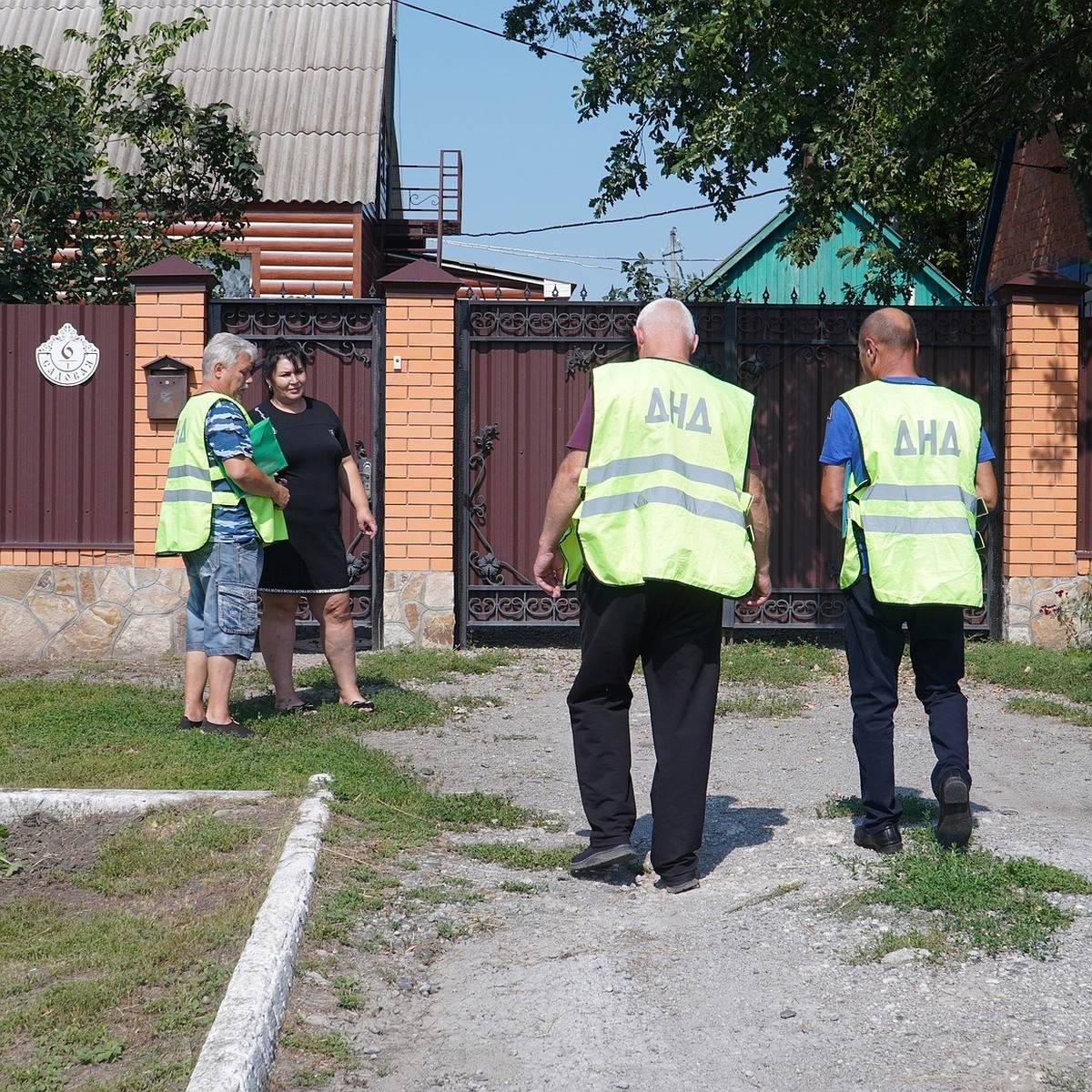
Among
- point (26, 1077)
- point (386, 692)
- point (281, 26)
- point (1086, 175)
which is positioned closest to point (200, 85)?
point (281, 26)

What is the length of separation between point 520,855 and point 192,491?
2663 mm

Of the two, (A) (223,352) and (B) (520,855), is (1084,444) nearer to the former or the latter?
(A) (223,352)

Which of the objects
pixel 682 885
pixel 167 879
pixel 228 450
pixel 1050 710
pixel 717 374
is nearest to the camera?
pixel 167 879

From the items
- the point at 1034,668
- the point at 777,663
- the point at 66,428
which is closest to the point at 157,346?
the point at 66,428

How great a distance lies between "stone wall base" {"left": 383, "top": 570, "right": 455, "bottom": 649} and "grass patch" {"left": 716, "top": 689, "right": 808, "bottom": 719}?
2247 mm

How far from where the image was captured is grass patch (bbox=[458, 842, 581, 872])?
488 cm

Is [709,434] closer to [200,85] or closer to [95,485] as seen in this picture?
[95,485]

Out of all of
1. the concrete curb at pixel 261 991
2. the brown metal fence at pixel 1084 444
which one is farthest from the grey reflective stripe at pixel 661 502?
the brown metal fence at pixel 1084 444

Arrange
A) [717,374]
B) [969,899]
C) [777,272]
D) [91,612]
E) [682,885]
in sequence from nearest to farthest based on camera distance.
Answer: [969,899]
[682,885]
[91,612]
[717,374]
[777,272]

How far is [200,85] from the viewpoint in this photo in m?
21.0

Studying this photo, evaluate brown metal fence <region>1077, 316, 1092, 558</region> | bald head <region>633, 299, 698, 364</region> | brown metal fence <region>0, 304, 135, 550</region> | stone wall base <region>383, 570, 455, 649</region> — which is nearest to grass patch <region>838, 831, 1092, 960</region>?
bald head <region>633, 299, 698, 364</region>

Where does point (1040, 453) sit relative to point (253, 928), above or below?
above

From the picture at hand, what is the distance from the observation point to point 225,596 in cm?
662

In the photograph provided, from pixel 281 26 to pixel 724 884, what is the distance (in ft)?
66.2
